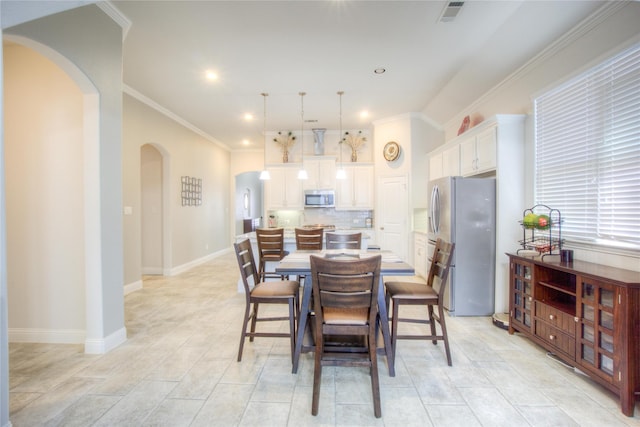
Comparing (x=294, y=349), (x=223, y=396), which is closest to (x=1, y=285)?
(x=223, y=396)

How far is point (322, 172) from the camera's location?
6.30 meters

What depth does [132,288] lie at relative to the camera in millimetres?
4391

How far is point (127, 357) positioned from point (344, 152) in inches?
211

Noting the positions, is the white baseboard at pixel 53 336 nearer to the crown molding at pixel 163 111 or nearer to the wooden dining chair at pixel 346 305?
the wooden dining chair at pixel 346 305

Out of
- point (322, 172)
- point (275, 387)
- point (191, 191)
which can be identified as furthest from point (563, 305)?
point (191, 191)

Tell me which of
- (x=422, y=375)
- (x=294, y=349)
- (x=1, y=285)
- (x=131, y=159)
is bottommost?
(x=422, y=375)

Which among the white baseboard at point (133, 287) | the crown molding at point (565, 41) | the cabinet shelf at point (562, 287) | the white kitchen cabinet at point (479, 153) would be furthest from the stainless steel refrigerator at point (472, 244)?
the white baseboard at point (133, 287)

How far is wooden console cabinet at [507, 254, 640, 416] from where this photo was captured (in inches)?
67.5

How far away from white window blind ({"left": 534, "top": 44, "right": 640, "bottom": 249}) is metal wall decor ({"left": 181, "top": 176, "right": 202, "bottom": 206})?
573cm

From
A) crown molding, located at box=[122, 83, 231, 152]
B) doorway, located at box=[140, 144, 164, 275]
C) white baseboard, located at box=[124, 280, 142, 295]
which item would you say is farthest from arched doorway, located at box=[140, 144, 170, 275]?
white baseboard, located at box=[124, 280, 142, 295]

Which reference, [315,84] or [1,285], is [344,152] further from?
[1,285]

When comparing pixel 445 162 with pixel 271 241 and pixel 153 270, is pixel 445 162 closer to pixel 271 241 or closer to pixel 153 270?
pixel 271 241

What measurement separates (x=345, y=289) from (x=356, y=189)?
4682 mm

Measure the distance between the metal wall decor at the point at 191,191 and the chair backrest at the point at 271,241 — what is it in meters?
2.89
